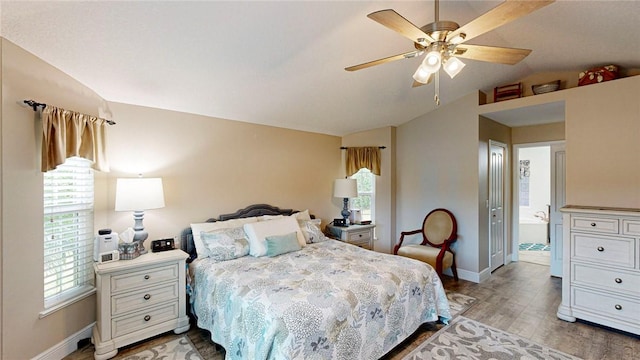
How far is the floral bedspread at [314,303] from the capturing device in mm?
1746

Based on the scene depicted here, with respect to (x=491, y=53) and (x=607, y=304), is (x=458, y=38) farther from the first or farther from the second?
(x=607, y=304)

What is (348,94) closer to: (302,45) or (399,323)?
(302,45)

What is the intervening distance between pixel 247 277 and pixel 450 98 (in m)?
3.63

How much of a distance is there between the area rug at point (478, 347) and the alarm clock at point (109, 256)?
8.59 feet

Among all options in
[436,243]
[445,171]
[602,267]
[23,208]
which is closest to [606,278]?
[602,267]

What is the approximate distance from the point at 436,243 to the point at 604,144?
2183mm

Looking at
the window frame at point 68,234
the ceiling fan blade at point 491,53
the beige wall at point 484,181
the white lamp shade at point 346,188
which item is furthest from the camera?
the white lamp shade at point 346,188

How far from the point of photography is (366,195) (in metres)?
4.97

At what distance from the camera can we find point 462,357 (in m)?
2.25

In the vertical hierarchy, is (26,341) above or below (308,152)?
below

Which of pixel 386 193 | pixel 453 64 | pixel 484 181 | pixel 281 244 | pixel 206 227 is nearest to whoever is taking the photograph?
pixel 453 64

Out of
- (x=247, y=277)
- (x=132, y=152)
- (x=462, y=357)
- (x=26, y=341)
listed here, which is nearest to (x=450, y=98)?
(x=462, y=357)

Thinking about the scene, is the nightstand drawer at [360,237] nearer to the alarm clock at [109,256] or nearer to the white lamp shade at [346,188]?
the white lamp shade at [346,188]

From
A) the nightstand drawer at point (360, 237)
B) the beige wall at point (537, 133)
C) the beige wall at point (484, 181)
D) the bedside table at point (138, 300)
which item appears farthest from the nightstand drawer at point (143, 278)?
the beige wall at point (537, 133)
